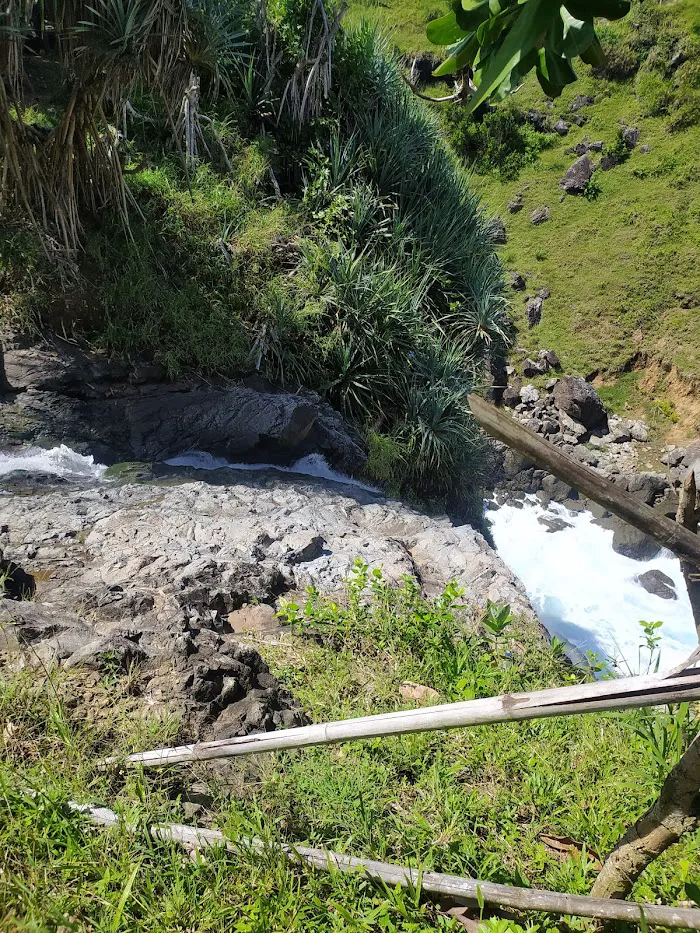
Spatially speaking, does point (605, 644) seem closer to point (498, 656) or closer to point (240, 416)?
point (498, 656)

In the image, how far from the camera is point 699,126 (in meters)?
10.2

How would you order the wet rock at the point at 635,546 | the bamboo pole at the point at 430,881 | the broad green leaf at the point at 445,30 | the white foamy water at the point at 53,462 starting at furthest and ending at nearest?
the wet rock at the point at 635,546
the white foamy water at the point at 53,462
the bamboo pole at the point at 430,881
the broad green leaf at the point at 445,30

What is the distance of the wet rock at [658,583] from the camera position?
245 inches

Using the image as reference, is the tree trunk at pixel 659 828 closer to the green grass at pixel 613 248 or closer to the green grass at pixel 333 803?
the green grass at pixel 333 803

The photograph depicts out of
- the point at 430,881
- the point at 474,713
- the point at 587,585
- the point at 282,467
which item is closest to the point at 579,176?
the point at 587,585

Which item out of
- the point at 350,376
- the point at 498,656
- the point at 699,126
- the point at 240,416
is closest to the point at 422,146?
the point at 350,376

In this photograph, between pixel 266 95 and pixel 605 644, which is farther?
pixel 266 95

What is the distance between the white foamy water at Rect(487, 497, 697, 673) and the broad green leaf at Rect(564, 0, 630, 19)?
4.65 m

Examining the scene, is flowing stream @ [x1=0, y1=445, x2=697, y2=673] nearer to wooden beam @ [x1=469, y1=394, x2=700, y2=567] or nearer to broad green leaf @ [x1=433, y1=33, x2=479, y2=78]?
wooden beam @ [x1=469, y1=394, x2=700, y2=567]

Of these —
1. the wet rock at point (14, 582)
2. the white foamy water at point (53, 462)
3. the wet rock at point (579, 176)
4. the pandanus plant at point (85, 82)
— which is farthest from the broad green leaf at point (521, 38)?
the wet rock at point (579, 176)

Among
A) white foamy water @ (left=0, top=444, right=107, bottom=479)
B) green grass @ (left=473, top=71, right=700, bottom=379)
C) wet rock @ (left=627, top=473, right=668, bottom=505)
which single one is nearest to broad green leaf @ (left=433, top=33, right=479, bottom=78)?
white foamy water @ (left=0, top=444, right=107, bottom=479)

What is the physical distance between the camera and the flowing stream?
493 centimetres

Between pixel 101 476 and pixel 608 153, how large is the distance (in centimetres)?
1000

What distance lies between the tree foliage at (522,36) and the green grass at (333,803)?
5.87ft
